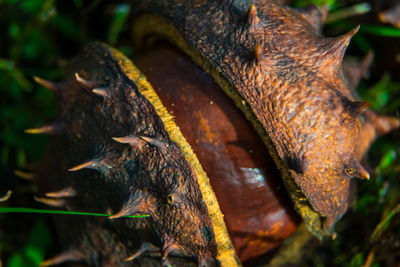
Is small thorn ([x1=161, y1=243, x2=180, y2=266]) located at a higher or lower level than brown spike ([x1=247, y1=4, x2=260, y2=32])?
lower

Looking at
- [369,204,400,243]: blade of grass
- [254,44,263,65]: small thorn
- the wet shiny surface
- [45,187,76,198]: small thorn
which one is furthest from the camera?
[369,204,400,243]: blade of grass

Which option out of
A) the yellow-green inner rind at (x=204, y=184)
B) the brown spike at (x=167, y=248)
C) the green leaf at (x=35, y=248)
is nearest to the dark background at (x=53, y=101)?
the green leaf at (x=35, y=248)

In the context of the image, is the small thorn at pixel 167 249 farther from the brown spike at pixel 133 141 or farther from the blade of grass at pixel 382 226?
the blade of grass at pixel 382 226

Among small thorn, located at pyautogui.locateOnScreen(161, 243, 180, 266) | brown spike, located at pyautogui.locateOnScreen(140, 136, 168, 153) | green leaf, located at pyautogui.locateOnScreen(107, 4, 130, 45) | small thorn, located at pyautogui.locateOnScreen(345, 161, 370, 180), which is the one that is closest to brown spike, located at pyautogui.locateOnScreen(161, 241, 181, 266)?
small thorn, located at pyautogui.locateOnScreen(161, 243, 180, 266)

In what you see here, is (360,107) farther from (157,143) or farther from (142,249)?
(142,249)

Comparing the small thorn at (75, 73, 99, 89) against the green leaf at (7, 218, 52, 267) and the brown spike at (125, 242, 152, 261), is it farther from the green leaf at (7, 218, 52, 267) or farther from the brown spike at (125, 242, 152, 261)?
the green leaf at (7, 218, 52, 267)

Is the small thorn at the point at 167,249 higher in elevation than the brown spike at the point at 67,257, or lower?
higher

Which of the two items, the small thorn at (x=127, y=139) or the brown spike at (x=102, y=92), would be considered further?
the brown spike at (x=102, y=92)
